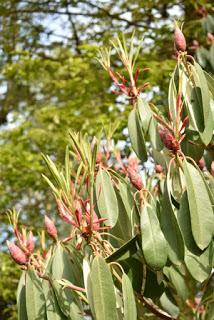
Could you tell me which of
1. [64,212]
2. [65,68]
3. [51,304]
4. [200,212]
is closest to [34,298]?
[51,304]

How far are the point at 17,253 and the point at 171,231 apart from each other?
36 centimetres

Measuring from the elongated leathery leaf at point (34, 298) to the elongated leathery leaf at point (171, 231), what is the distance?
0.33m

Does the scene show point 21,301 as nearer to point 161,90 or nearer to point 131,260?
point 131,260

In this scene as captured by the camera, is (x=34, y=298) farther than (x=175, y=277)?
No

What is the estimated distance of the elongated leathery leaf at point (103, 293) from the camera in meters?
1.24

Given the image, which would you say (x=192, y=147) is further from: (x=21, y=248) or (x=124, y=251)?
(x=21, y=248)

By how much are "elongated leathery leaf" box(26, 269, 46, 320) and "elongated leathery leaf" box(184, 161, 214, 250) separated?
0.40 m

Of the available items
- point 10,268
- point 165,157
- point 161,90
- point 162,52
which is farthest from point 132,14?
point 165,157

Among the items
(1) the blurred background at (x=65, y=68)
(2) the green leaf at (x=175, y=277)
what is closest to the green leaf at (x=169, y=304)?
(2) the green leaf at (x=175, y=277)

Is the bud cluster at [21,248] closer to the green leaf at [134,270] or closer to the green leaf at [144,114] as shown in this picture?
the green leaf at [134,270]

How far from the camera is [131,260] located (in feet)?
4.97

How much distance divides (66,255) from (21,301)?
0.54ft

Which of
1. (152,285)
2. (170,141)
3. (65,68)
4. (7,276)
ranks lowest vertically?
(7,276)

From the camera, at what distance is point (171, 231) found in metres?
1.40
